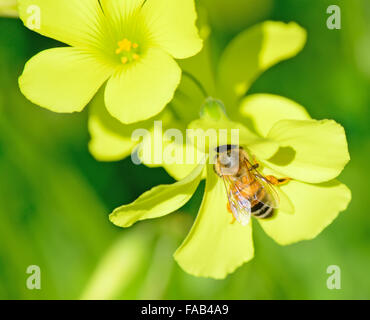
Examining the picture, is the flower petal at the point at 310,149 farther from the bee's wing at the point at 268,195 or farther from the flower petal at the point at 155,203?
the flower petal at the point at 155,203

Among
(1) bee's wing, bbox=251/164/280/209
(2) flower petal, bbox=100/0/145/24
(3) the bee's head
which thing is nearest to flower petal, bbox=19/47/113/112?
(2) flower petal, bbox=100/0/145/24

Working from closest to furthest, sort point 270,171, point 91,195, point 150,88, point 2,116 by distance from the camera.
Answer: point 150,88 → point 270,171 → point 2,116 → point 91,195

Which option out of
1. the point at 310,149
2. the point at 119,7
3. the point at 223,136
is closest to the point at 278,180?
the point at 310,149

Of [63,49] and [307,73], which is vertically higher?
[307,73]

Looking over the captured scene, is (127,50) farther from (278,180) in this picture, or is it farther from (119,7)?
(278,180)

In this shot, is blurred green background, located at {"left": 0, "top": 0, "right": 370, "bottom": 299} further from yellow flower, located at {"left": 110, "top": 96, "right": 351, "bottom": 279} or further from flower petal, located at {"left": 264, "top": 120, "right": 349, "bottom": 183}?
flower petal, located at {"left": 264, "top": 120, "right": 349, "bottom": 183}
